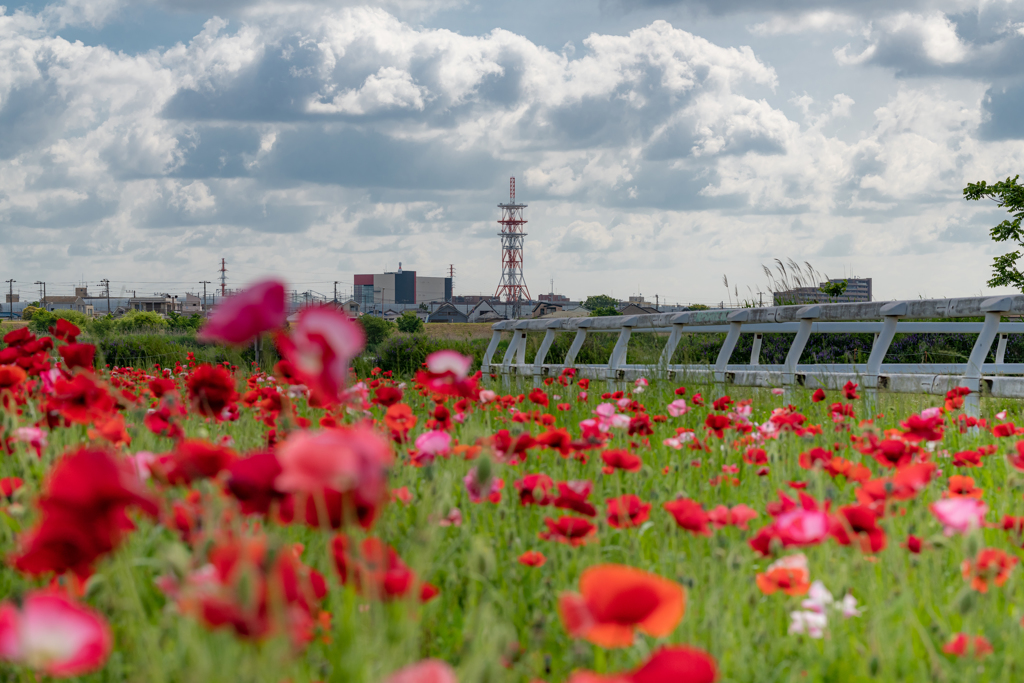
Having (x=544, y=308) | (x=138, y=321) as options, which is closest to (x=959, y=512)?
(x=138, y=321)

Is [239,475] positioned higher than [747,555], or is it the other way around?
[239,475]

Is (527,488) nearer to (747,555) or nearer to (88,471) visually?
(747,555)

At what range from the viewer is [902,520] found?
2.33 meters


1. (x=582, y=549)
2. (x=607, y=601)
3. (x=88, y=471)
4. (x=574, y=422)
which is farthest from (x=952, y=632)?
(x=574, y=422)

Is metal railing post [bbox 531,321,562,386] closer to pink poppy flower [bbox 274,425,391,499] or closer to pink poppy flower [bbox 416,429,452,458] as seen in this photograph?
pink poppy flower [bbox 416,429,452,458]

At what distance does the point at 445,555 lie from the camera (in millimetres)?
2029

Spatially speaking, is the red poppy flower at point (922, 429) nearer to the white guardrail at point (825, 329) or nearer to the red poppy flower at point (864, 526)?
the red poppy flower at point (864, 526)

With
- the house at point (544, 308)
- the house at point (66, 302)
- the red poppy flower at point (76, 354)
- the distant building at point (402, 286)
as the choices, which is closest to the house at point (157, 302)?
the house at point (66, 302)

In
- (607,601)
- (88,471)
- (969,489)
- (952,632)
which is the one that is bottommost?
(952,632)

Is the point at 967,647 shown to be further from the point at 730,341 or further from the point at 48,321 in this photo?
the point at 48,321

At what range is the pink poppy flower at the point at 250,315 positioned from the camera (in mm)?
846

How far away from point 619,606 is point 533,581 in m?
1.24

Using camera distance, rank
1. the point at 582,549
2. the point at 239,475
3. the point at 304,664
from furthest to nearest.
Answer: the point at 582,549 → the point at 304,664 → the point at 239,475

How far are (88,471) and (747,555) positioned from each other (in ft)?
4.95
